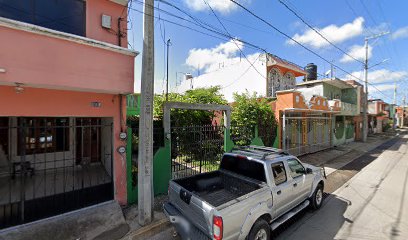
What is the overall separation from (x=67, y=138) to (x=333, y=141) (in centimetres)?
1829

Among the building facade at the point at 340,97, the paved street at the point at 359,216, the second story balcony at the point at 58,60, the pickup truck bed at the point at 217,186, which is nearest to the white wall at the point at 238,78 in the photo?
the building facade at the point at 340,97

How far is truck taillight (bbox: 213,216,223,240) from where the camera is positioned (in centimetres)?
300

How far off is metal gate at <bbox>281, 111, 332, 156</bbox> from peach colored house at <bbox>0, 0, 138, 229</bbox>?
8848mm

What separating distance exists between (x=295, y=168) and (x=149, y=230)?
3.71 metres

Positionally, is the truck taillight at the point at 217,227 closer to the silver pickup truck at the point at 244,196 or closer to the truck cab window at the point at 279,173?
the silver pickup truck at the point at 244,196

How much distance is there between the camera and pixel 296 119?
40.0 feet

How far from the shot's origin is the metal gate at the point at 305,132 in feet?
37.5

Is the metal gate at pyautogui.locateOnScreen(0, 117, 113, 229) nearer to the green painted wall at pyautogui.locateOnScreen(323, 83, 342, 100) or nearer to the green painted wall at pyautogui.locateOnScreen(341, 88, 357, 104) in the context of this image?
the green painted wall at pyautogui.locateOnScreen(323, 83, 342, 100)

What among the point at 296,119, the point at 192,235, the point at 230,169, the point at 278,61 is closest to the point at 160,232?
the point at 192,235

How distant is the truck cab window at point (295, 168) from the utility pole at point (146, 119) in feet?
10.9

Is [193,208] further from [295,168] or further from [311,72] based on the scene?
[311,72]

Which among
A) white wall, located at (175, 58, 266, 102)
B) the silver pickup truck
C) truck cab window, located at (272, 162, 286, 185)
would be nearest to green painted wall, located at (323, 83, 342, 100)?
white wall, located at (175, 58, 266, 102)

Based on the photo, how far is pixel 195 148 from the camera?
7.48m

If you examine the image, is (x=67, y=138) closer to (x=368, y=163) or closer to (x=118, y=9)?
(x=118, y=9)
